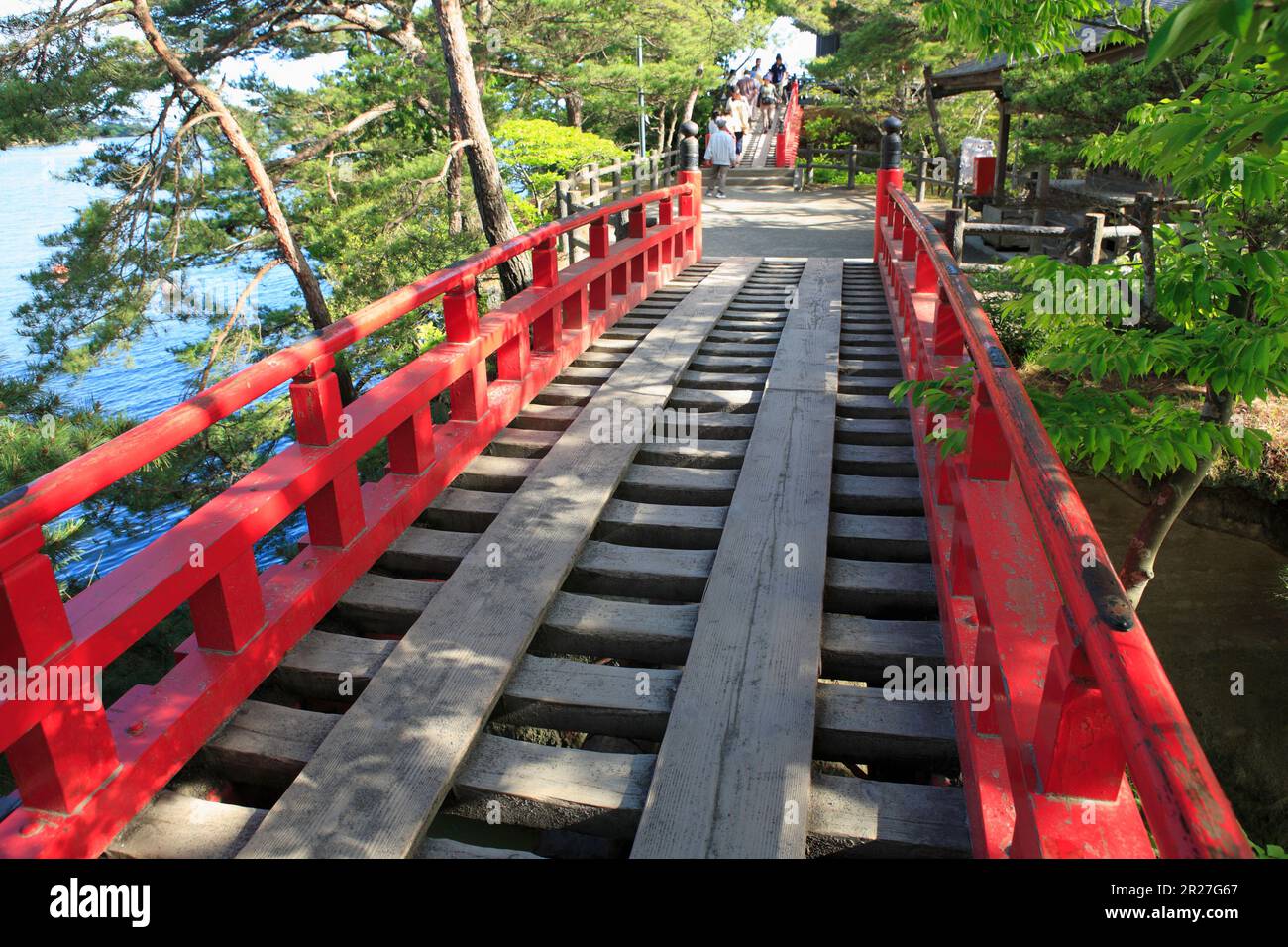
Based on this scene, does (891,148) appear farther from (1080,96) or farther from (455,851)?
(455,851)

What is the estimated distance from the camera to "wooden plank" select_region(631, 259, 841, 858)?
7.95ft

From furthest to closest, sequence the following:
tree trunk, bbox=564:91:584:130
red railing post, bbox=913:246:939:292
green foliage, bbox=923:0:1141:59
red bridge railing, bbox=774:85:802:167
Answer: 1. red bridge railing, bbox=774:85:802:167
2. tree trunk, bbox=564:91:584:130
3. red railing post, bbox=913:246:939:292
4. green foliage, bbox=923:0:1141:59

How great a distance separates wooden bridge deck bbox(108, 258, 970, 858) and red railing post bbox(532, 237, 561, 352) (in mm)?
928

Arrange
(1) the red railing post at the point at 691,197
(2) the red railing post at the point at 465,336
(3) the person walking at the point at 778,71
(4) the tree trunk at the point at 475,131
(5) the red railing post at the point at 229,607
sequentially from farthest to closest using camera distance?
(3) the person walking at the point at 778,71, (4) the tree trunk at the point at 475,131, (1) the red railing post at the point at 691,197, (2) the red railing post at the point at 465,336, (5) the red railing post at the point at 229,607

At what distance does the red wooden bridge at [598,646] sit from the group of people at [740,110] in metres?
21.7

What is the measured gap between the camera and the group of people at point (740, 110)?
2522 cm

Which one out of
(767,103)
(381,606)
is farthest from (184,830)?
(767,103)

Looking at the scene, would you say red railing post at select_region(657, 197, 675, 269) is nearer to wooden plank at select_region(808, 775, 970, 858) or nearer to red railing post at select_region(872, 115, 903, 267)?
red railing post at select_region(872, 115, 903, 267)

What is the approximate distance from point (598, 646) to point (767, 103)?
3883cm

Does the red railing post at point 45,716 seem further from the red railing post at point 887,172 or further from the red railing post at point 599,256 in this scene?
the red railing post at point 887,172

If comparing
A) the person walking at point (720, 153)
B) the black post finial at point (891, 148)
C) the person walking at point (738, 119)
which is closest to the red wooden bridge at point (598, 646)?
the black post finial at point (891, 148)

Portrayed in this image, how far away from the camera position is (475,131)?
11.4m

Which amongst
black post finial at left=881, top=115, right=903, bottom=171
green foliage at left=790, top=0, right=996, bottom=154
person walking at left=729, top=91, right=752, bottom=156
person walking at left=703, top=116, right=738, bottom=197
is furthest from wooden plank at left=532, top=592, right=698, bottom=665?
person walking at left=729, top=91, right=752, bottom=156
